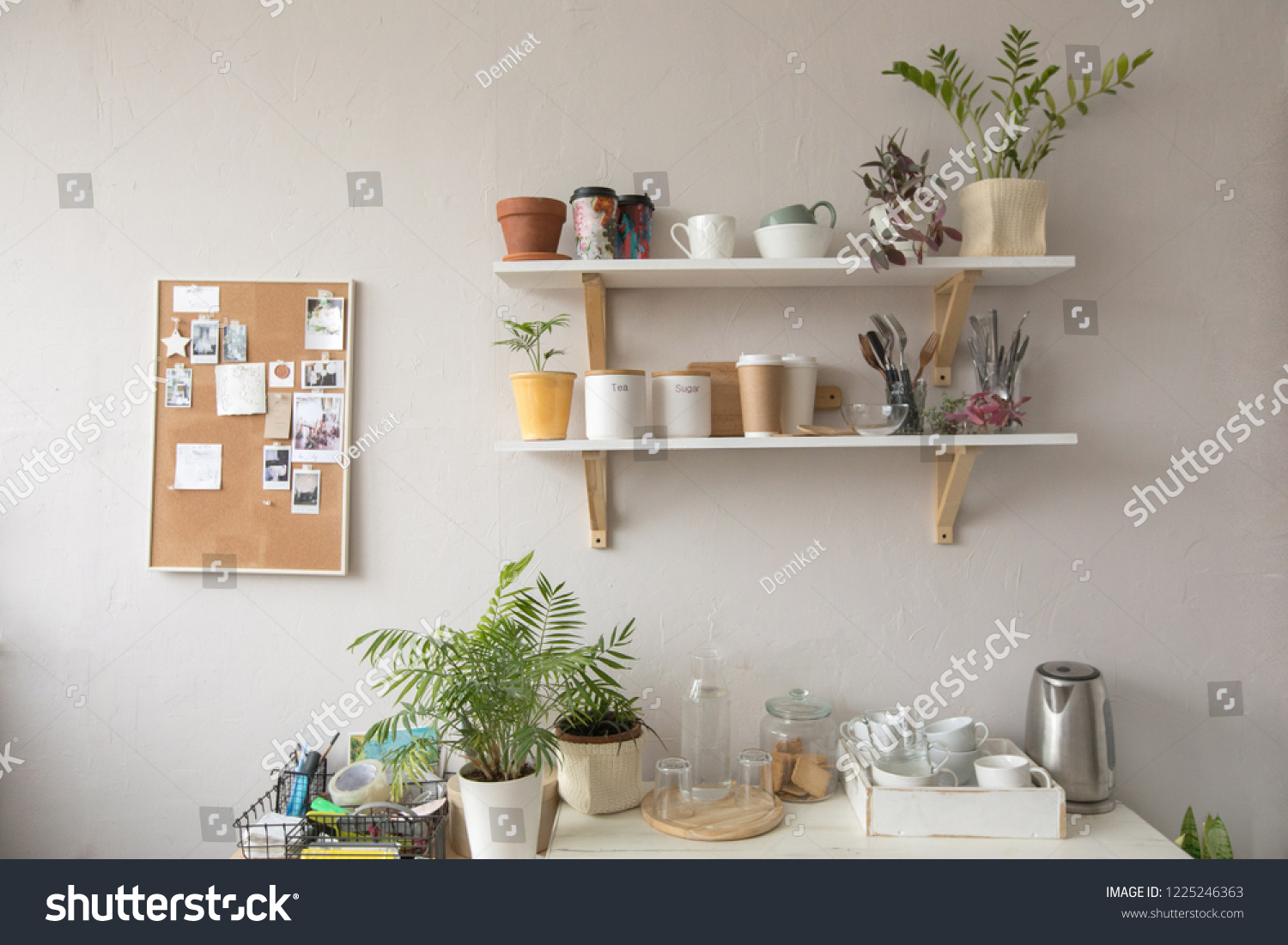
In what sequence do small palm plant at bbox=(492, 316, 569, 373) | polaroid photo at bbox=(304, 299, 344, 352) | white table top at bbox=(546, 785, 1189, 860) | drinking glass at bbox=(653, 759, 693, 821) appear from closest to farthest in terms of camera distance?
white table top at bbox=(546, 785, 1189, 860) < drinking glass at bbox=(653, 759, 693, 821) < small palm plant at bbox=(492, 316, 569, 373) < polaroid photo at bbox=(304, 299, 344, 352)

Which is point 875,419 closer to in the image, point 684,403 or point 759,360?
point 759,360

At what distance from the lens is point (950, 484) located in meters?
1.78

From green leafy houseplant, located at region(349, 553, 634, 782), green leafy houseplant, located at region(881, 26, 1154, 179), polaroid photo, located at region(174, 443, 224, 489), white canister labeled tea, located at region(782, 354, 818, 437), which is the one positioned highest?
green leafy houseplant, located at region(881, 26, 1154, 179)

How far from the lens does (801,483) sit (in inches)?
73.4

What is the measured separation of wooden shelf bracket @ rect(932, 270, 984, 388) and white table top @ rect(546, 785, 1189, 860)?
0.87 metres

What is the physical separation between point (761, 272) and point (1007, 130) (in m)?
0.59

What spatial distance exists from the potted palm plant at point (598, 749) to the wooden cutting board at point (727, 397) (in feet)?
1.66

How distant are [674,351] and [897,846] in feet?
3.33

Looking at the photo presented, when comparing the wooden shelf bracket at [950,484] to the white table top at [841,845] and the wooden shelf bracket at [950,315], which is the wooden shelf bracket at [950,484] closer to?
the wooden shelf bracket at [950,315]

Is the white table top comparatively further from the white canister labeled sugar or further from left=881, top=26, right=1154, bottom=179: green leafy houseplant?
left=881, top=26, right=1154, bottom=179: green leafy houseplant

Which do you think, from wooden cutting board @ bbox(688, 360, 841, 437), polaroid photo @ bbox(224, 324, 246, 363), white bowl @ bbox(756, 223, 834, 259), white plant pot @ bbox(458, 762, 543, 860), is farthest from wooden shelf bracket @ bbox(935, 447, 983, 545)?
polaroid photo @ bbox(224, 324, 246, 363)

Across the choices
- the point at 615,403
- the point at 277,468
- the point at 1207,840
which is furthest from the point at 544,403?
the point at 1207,840

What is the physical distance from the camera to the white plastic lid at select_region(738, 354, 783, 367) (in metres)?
1.70

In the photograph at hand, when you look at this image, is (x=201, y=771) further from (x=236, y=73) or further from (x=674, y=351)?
(x=236, y=73)
